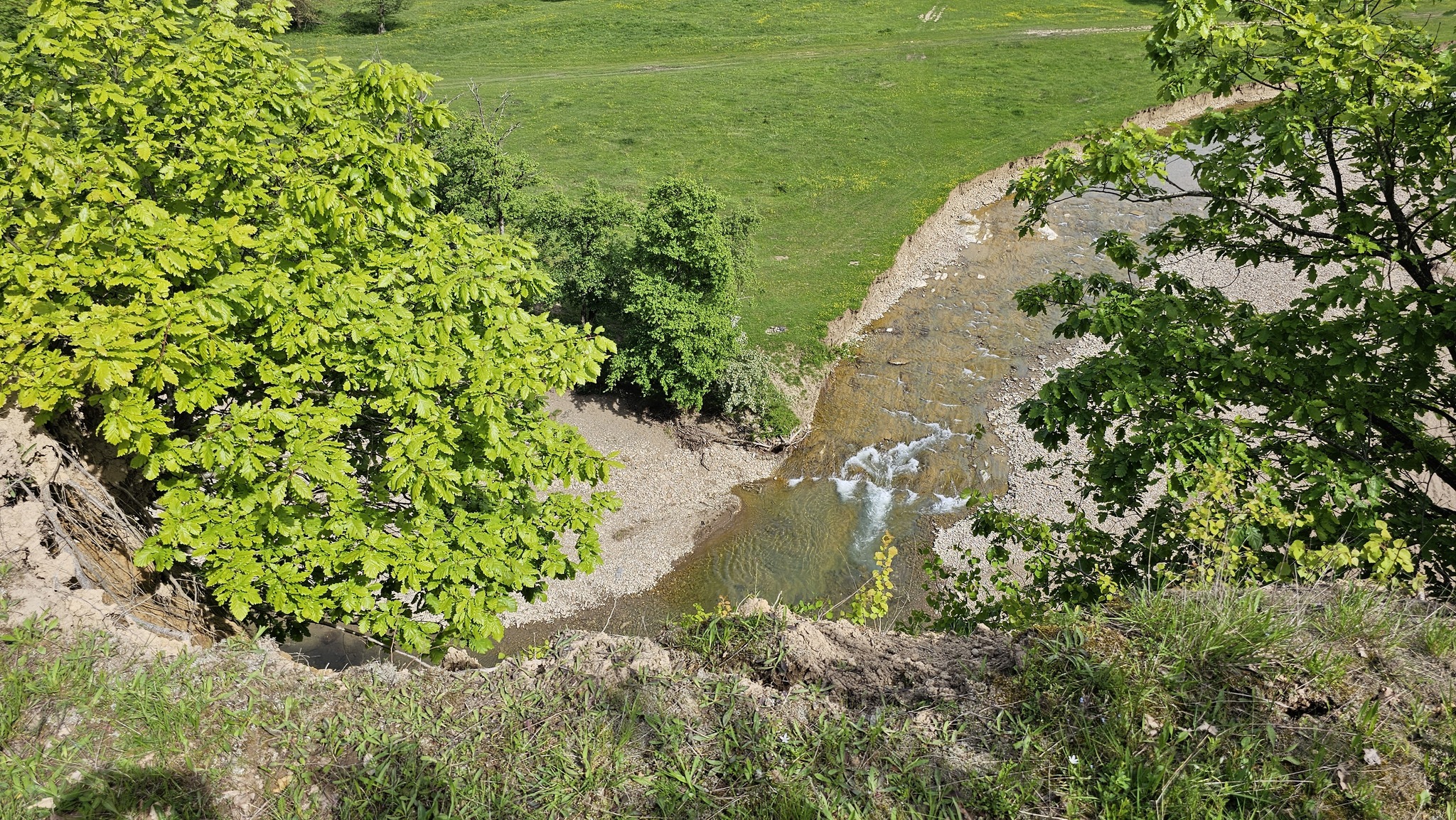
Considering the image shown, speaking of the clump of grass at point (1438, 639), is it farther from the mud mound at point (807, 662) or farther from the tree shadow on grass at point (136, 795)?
the tree shadow on grass at point (136, 795)

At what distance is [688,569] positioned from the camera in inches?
843

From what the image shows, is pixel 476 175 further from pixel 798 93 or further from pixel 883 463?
pixel 798 93

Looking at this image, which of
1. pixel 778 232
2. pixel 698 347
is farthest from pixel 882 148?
pixel 698 347

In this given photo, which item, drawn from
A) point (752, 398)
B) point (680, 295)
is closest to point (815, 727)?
point (680, 295)

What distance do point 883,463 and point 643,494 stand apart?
300 inches

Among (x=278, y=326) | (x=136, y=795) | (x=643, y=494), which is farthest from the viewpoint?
(x=643, y=494)

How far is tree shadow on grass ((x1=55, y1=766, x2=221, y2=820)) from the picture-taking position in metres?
4.96

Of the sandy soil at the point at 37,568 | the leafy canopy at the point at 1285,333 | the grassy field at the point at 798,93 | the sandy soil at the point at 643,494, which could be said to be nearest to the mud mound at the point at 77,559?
the sandy soil at the point at 37,568

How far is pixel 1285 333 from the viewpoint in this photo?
801 centimetres

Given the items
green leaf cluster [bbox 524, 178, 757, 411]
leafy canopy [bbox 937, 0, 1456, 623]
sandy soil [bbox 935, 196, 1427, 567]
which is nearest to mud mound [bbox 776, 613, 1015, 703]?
leafy canopy [bbox 937, 0, 1456, 623]

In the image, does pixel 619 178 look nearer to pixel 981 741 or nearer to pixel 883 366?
pixel 883 366

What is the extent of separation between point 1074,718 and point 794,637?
2105 millimetres

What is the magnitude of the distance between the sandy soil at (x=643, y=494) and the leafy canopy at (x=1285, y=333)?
1387cm

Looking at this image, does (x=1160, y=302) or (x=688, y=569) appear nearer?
(x=1160, y=302)
